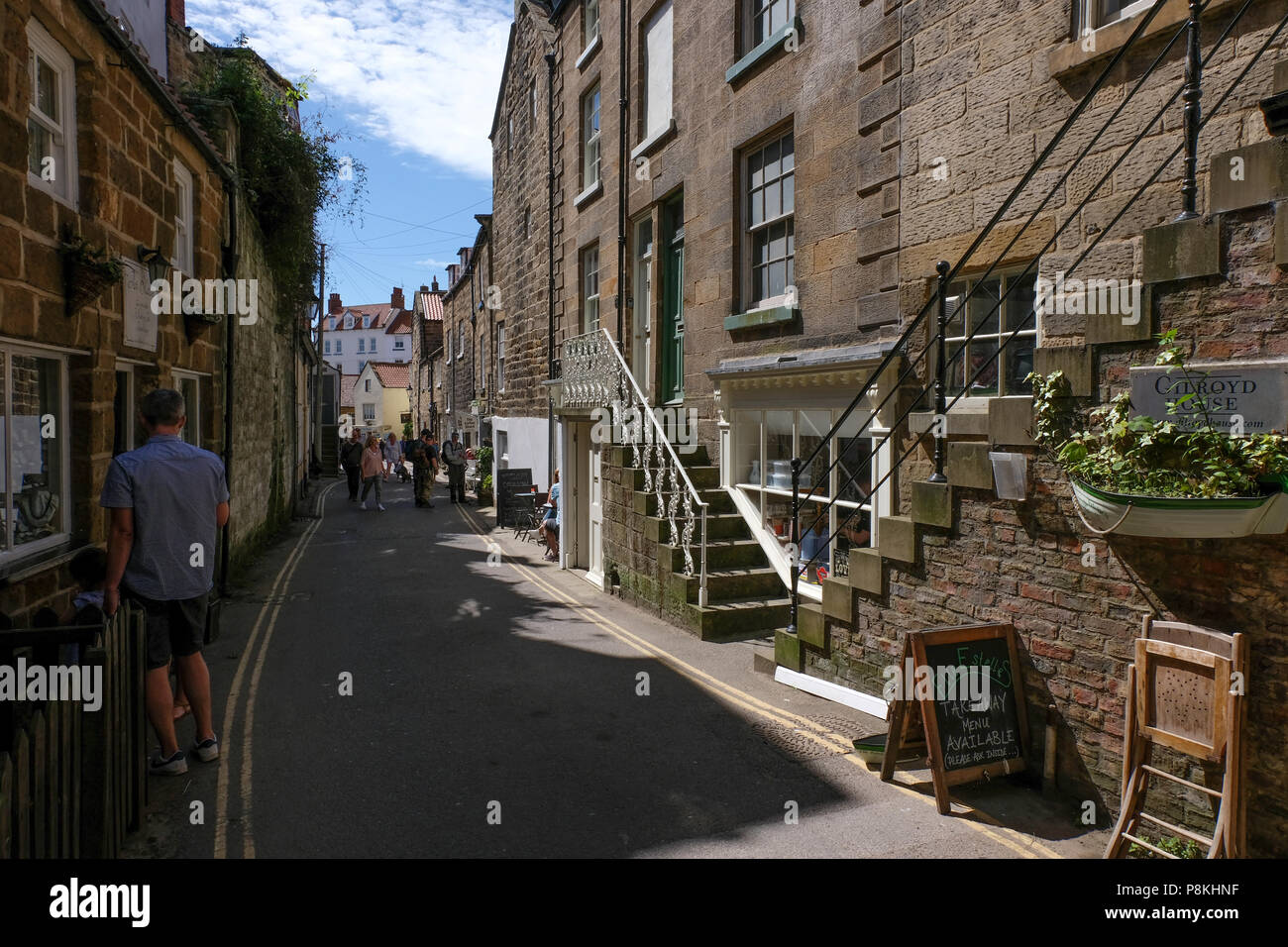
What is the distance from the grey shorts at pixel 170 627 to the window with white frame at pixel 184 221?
16.8 feet

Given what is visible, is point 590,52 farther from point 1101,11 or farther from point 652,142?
point 1101,11

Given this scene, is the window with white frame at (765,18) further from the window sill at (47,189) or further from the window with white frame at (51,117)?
the window sill at (47,189)

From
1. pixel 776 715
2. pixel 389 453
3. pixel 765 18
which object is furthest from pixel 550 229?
pixel 389 453

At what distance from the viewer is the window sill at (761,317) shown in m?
8.91

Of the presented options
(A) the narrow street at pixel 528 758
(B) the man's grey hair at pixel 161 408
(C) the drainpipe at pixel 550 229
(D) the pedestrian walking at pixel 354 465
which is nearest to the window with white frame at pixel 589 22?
(C) the drainpipe at pixel 550 229

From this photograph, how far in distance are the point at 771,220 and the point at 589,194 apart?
225 inches

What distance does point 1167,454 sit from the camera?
166 inches

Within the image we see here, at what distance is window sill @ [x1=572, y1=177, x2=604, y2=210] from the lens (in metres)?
14.1

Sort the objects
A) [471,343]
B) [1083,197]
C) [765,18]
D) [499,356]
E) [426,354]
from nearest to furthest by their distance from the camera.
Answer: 1. [1083,197]
2. [765,18]
3. [499,356]
4. [471,343]
5. [426,354]

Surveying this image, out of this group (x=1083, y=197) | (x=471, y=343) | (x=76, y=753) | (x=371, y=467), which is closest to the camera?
(x=76, y=753)

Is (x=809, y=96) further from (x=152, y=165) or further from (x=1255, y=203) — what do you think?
(x=152, y=165)

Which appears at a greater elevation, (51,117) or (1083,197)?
(51,117)

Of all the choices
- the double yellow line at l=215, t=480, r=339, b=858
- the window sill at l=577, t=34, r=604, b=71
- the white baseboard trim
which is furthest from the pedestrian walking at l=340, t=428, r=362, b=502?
the white baseboard trim
